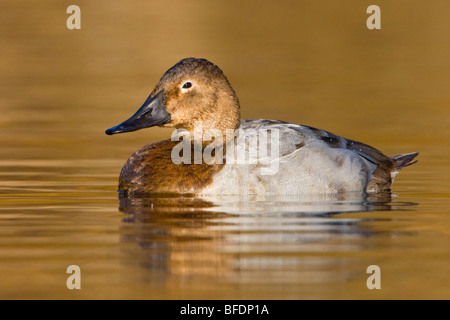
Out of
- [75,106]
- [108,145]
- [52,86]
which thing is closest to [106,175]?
[108,145]

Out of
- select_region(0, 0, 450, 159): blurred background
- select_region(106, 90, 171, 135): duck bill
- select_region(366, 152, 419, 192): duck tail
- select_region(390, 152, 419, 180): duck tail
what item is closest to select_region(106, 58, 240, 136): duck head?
select_region(106, 90, 171, 135): duck bill

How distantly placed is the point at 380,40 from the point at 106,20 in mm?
8231

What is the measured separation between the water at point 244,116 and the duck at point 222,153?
20 centimetres

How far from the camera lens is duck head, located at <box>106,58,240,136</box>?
32.1 feet

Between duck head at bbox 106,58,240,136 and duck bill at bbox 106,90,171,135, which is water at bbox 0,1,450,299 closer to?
duck bill at bbox 106,90,171,135

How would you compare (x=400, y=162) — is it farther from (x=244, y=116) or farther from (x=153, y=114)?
(x=244, y=116)

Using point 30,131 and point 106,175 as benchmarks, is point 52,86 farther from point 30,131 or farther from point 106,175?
point 106,175

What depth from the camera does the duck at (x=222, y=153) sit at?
938cm

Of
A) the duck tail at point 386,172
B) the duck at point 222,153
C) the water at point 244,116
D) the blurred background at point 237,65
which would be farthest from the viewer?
the blurred background at point 237,65

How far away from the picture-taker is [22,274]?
6.62 meters

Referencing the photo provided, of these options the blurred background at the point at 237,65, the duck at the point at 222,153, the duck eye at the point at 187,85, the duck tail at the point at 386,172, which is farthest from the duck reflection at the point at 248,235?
the blurred background at the point at 237,65

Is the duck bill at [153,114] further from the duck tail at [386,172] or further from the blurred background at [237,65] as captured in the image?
the blurred background at [237,65]

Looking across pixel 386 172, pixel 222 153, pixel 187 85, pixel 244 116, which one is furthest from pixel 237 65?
pixel 222 153

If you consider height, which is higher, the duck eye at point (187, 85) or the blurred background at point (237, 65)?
the blurred background at point (237, 65)
